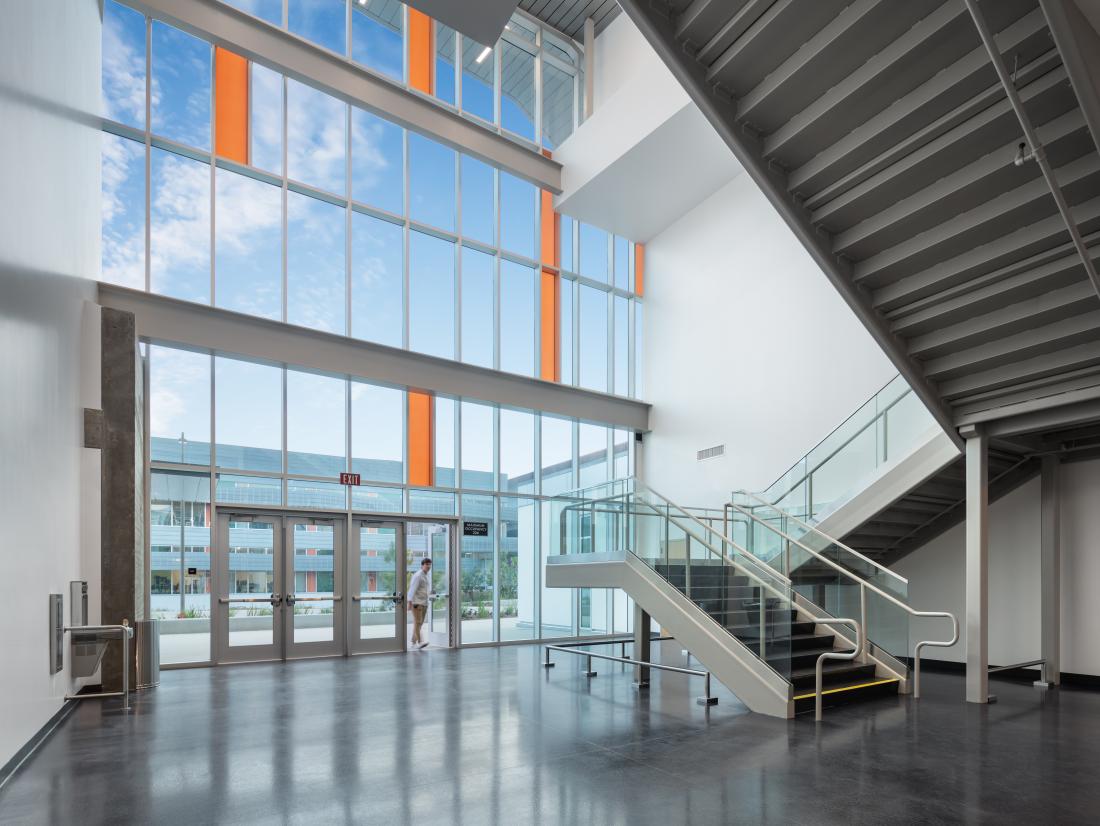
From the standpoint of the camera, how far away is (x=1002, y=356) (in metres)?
7.26

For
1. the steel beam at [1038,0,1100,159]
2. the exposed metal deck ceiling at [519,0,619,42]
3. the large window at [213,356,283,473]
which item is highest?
the exposed metal deck ceiling at [519,0,619,42]

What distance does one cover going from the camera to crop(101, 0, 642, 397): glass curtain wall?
11648 mm

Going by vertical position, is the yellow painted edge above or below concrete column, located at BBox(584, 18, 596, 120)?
below

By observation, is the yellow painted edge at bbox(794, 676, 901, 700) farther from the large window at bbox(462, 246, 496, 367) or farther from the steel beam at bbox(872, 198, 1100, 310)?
the large window at bbox(462, 246, 496, 367)

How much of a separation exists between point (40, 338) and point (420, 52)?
419 inches

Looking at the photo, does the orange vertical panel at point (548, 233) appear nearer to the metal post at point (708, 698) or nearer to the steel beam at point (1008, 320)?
the steel beam at point (1008, 320)

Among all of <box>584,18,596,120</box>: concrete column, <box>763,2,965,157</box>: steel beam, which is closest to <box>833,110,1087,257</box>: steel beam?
<box>763,2,965,157</box>: steel beam

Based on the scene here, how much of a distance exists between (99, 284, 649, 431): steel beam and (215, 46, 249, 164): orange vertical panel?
300cm

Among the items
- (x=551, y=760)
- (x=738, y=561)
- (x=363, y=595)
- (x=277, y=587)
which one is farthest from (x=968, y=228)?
(x=277, y=587)

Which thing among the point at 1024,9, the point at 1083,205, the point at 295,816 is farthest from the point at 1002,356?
the point at 295,816

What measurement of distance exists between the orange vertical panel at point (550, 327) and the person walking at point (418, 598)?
15.5 ft

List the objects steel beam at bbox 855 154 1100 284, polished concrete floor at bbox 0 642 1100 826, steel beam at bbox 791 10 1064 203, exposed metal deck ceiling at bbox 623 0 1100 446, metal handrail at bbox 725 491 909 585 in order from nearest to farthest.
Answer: polished concrete floor at bbox 0 642 1100 826 → steel beam at bbox 791 10 1064 203 → exposed metal deck ceiling at bbox 623 0 1100 446 → steel beam at bbox 855 154 1100 284 → metal handrail at bbox 725 491 909 585

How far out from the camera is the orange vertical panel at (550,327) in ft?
52.7

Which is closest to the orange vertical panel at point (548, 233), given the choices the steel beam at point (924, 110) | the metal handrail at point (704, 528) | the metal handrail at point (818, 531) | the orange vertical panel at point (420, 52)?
the orange vertical panel at point (420, 52)
